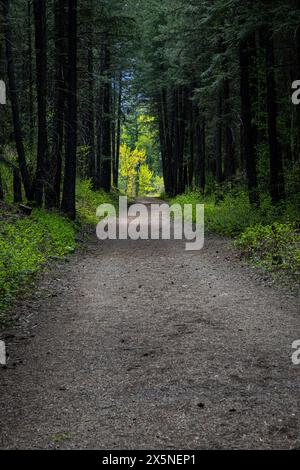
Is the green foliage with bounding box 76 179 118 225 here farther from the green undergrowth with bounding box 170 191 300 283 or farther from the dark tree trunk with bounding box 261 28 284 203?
the dark tree trunk with bounding box 261 28 284 203

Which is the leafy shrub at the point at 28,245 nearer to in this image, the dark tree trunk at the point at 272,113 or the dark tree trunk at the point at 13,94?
the dark tree trunk at the point at 13,94

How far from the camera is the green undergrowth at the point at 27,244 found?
8461 millimetres

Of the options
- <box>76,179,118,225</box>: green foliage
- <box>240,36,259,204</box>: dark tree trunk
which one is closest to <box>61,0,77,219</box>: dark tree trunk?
<box>76,179,118,225</box>: green foliage

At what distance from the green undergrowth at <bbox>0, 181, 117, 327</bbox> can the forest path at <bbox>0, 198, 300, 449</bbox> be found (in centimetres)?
45

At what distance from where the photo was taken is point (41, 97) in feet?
52.7

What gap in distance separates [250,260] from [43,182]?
28.1 feet

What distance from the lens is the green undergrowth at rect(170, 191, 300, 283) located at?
33.9 ft

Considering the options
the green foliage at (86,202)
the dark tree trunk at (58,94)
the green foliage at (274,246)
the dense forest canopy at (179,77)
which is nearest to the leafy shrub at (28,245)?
the dense forest canopy at (179,77)

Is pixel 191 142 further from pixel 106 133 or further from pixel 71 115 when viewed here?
pixel 71 115

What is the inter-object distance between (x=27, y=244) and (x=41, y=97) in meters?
7.11

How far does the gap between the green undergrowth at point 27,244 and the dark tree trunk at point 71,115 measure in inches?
33.9

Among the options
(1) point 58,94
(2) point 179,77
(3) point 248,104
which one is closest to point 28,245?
(1) point 58,94

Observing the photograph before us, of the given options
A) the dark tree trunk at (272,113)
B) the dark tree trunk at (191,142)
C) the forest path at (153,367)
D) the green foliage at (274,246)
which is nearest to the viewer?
the forest path at (153,367)
